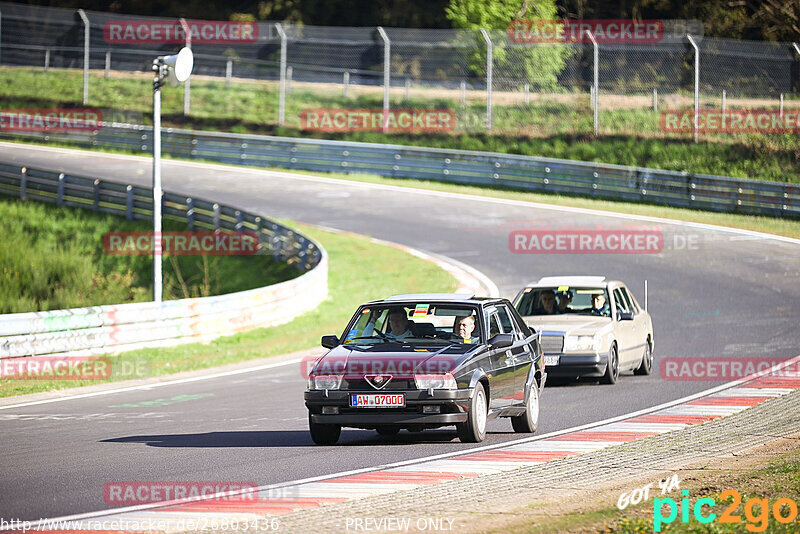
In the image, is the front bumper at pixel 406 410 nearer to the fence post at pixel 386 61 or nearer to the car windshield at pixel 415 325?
the car windshield at pixel 415 325

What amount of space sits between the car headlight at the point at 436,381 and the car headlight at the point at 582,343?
219 inches

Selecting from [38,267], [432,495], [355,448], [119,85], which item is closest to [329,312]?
[38,267]

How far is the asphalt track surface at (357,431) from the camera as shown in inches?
388

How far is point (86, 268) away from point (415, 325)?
19874 mm

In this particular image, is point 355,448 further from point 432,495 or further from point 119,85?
point 119,85

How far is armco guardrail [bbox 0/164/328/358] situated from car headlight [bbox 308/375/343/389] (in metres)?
7.51

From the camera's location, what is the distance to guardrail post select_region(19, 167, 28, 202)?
38812 mm

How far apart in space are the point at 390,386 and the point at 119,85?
45.2m

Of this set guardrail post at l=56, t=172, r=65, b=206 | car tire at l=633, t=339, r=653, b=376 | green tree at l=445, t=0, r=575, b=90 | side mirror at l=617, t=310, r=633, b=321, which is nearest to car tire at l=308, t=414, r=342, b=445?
side mirror at l=617, t=310, r=633, b=321

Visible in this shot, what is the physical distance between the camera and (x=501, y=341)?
11398mm

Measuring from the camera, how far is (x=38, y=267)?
29.2 m

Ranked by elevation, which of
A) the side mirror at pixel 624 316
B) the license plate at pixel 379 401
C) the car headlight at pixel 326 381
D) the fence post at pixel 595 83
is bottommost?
the side mirror at pixel 624 316

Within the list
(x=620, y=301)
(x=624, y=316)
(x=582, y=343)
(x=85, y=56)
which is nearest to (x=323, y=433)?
(x=582, y=343)

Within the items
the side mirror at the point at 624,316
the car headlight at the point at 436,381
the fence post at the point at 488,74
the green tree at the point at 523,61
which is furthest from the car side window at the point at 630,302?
the fence post at the point at 488,74
